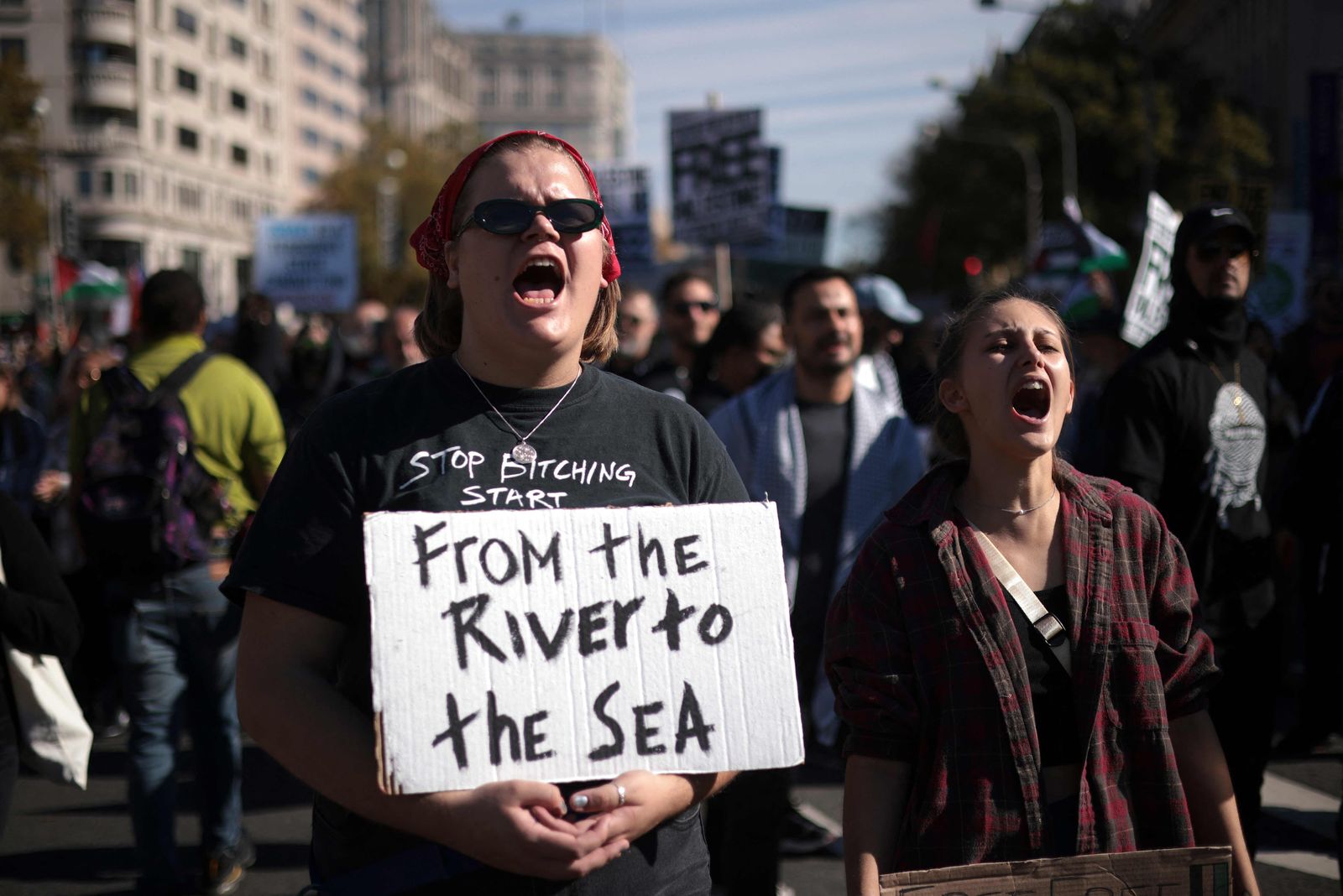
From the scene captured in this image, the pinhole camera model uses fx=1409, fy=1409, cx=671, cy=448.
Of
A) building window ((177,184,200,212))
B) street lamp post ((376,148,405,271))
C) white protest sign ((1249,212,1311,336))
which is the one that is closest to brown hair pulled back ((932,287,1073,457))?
white protest sign ((1249,212,1311,336))

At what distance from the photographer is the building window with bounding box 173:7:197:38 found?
236 ft

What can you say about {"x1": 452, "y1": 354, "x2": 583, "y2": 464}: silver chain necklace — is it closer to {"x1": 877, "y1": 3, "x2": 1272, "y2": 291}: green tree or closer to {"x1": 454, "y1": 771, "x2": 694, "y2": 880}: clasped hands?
{"x1": 454, "y1": 771, "x2": 694, "y2": 880}: clasped hands

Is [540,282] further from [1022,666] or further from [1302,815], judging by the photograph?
[1302,815]

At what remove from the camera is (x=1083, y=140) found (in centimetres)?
4216

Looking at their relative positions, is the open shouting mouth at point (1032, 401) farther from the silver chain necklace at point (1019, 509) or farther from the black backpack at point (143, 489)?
the black backpack at point (143, 489)

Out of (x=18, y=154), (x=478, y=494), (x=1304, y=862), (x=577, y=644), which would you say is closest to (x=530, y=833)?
(x=577, y=644)

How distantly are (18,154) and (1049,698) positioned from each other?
3207cm

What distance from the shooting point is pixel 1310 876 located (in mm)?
5012

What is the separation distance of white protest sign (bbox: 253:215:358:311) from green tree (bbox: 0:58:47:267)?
15.4 metres

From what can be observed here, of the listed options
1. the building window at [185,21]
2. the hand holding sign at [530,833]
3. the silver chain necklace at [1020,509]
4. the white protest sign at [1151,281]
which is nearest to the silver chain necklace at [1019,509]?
the silver chain necklace at [1020,509]

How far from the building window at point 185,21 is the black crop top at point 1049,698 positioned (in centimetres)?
7678

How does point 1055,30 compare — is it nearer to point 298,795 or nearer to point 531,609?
point 298,795

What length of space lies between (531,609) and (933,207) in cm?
4679

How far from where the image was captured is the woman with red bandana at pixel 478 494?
6.71 feet
